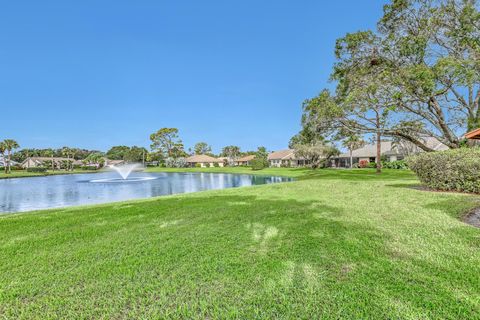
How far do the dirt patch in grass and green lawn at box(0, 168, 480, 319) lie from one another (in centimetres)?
19

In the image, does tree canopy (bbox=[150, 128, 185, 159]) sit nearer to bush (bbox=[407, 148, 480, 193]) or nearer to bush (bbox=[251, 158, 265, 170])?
bush (bbox=[251, 158, 265, 170])

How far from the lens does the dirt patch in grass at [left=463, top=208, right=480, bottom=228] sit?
488 cm

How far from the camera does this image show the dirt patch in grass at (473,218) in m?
4.88

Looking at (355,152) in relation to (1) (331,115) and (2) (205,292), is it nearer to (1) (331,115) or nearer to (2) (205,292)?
(1) (331,115)

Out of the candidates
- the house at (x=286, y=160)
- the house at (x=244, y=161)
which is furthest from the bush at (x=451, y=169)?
the house at (x=244, y=161)

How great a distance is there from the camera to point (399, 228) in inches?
179

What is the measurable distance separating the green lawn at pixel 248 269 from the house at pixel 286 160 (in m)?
56.3

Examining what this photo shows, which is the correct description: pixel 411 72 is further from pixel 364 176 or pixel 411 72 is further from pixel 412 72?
pixel 364 176

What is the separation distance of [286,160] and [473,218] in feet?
196

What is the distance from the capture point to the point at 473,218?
17.2 feet

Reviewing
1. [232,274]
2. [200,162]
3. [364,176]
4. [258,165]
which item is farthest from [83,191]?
[200,162]

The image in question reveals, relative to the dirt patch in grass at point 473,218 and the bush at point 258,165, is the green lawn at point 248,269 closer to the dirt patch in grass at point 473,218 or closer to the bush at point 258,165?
the dirt patch in grass at point 473,218

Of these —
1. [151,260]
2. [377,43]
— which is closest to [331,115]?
[377,43]

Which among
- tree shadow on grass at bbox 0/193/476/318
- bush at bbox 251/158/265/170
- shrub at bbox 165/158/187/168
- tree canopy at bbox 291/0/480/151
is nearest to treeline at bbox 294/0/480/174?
tree canopy at bbox 291/0/480/151
